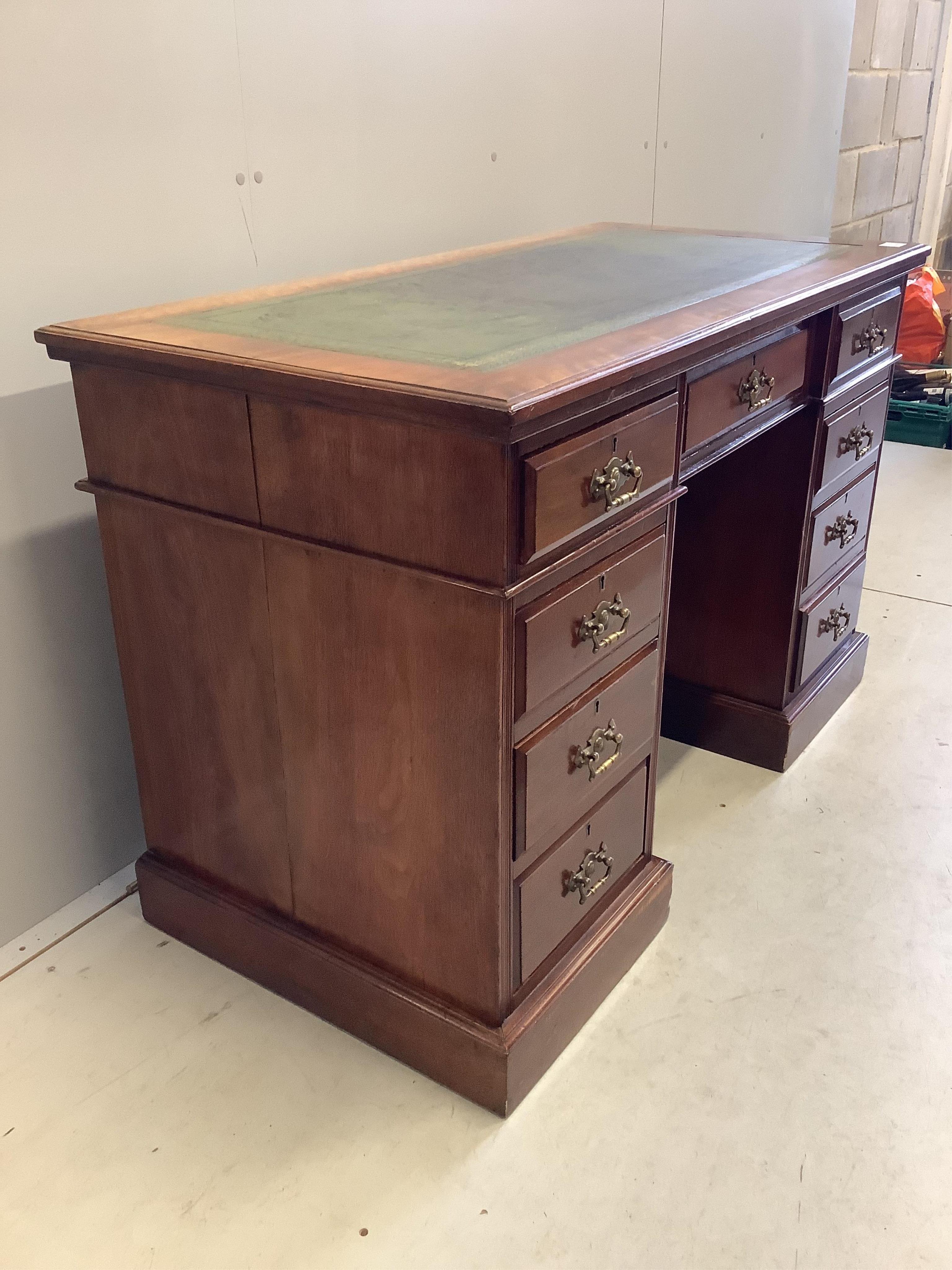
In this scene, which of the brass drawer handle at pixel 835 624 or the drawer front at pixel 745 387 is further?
the brass drawer handle at pixel 835 624

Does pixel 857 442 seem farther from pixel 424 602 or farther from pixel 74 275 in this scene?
pixel 74 275

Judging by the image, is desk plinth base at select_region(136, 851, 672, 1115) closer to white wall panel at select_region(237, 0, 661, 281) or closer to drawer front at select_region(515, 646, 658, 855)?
drawer front at select_region(515, 646, 658, 855)

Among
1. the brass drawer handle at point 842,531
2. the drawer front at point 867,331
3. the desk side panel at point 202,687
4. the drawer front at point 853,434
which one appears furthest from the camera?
the brass drawer handle at point 842,531

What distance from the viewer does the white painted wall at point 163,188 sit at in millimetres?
1412

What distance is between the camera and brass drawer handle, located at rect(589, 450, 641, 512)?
118 cm

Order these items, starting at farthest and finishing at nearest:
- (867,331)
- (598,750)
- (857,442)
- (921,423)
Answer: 1. (921,423)
2. (857,442)
3. (867,331)
4. (598,750)

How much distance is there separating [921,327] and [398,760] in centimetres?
354

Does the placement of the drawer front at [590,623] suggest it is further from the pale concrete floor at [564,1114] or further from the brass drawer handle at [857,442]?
the brass drawer handle at [857,442]

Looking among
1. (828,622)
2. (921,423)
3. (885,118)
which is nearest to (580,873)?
(828,622)

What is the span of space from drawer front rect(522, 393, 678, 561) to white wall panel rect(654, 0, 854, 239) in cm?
151

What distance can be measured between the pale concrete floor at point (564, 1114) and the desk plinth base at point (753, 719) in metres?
0.28

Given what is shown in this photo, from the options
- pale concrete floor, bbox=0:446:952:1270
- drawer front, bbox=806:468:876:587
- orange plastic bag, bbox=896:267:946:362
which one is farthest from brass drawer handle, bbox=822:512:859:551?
orange plastic bag, bbox=896:267:946:362

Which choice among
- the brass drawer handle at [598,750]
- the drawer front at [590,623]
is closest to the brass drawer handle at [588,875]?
the brass drawer handle at [598,750]

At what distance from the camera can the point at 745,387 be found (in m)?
1.51
